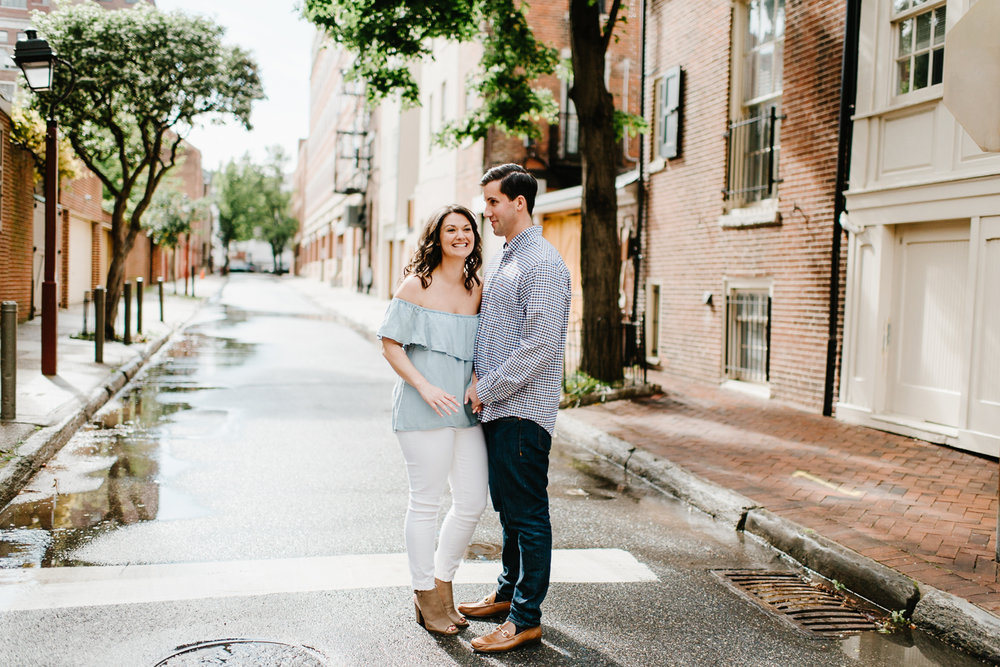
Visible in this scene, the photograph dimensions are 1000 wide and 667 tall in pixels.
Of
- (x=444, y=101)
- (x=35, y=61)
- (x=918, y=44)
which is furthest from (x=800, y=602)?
(x=444, y=101)

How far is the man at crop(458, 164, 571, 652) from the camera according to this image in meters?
3.50

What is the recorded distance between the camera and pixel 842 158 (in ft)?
31.1

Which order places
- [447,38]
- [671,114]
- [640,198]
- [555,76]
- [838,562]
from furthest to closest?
1. [555,76]
2. [640,198]
3. [671,114]
4. [447,38]
5. [838,562]

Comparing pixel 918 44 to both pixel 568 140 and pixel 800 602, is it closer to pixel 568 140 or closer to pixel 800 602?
pixel 800 602

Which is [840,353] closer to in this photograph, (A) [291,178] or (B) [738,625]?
(B) [738,625]

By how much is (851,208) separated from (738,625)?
21.4 feet

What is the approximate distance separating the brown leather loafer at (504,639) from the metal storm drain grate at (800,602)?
1306 mm

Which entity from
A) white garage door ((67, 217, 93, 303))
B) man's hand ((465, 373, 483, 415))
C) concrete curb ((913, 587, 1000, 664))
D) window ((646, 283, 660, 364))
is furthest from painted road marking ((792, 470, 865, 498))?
white garage door ((67, 217, 93, 303))

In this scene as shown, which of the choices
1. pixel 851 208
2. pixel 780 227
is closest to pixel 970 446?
pixel 851 208

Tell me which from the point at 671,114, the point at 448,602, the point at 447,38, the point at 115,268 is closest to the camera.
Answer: the point at 448,602

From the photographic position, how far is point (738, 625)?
13.0 ft

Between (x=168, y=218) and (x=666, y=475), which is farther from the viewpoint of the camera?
(x=168, y=218)

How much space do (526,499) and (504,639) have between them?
56cm

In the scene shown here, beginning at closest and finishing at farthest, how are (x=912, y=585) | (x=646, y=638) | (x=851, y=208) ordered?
(x=646, y=638) < (x=912, y=585) < (x=851, y=208)
